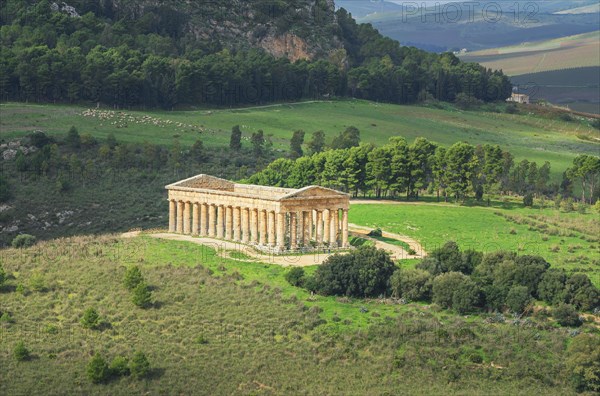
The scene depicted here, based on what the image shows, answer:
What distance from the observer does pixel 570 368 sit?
76812 mm

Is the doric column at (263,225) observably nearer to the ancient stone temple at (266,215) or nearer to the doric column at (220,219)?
the ancient stone temple at (266,215)

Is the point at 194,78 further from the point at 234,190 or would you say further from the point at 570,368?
the point at 570,368

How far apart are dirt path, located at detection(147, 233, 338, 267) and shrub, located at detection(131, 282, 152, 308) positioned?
38.3 feet

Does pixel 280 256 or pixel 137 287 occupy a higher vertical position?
pixel 280 256

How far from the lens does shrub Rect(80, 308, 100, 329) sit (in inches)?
3317

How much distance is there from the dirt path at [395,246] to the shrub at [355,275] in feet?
24.4

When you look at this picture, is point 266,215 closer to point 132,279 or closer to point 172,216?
point 172,216

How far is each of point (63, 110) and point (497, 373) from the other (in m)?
99.3

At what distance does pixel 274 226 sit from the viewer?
334ft

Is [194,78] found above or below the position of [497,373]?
above

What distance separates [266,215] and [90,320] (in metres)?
22.5

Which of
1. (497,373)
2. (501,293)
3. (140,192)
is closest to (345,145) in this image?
(140,192)

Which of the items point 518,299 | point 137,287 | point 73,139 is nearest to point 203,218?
point 137,287

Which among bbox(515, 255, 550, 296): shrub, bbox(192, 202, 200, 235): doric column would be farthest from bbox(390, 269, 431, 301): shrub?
bbox(192, 202, 200, 235): doric column
